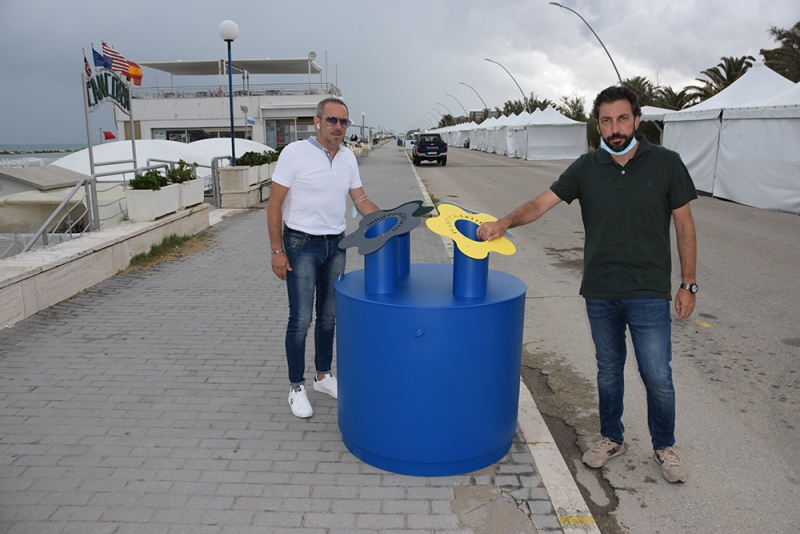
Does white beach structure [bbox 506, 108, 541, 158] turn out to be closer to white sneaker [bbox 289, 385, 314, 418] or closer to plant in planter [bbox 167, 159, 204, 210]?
plant in planter [bbox 167, 159, 204, 210]

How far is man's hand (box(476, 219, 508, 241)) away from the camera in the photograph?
319 centimetres

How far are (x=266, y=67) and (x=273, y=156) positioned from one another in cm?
3916

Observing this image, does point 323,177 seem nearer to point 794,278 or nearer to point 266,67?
point 794,278

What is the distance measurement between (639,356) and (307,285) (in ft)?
6.27

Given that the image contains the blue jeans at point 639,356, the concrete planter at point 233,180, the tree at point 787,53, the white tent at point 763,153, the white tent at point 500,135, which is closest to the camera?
the blue jeans at point 639,356

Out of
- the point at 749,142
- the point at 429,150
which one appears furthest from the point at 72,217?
the point at 429,150

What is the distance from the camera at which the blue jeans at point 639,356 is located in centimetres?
313

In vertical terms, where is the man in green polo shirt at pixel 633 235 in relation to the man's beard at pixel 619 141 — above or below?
below

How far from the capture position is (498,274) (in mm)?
3711

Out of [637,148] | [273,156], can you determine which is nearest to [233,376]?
[637,148]

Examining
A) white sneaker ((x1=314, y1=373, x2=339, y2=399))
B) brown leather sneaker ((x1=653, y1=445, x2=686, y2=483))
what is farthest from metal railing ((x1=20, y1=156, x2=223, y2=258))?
brown leather sneaker ((x1=653, y1=445, x2=686, y2=483))

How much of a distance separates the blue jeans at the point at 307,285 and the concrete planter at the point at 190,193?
6.99m

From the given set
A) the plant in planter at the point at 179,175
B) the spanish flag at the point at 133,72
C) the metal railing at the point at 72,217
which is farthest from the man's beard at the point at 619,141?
the spanish flag at the point at 133,72

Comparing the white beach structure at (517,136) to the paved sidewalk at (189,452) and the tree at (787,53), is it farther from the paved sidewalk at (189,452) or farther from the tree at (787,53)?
the paved sidewalk at (189,452)
